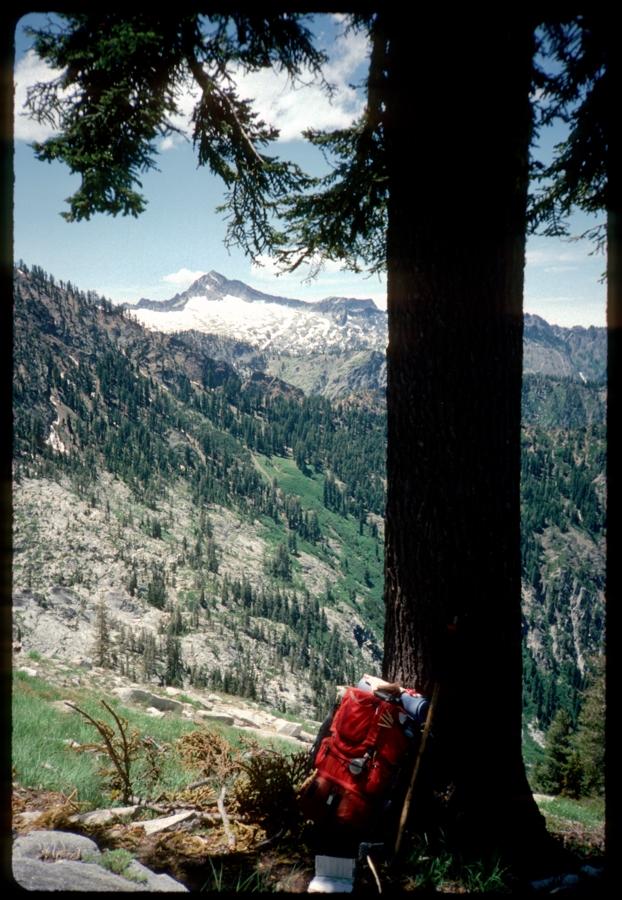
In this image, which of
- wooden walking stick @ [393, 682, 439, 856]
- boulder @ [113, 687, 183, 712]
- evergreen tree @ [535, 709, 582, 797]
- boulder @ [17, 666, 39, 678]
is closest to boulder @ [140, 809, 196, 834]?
wooden walking stick @ [393, 682, 439, 856]

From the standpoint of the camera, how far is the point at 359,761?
8.96 feet

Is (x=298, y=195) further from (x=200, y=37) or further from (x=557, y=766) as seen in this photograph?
(x=557, y=766)

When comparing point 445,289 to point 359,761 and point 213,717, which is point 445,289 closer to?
point 359,761

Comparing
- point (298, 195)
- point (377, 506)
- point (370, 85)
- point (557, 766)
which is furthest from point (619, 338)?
point (377, 506)

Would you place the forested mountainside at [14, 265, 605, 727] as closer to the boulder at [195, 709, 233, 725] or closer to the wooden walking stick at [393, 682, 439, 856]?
the boulder at [195, 709, 233, 725]

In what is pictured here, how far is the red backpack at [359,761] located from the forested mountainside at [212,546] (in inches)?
2828

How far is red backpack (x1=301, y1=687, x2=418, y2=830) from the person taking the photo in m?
2.67

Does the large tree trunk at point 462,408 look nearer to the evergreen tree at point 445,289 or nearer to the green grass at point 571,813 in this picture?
the evergreen tree at point 445,289

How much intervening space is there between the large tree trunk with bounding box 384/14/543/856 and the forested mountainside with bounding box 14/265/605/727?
7199cm

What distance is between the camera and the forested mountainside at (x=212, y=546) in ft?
338

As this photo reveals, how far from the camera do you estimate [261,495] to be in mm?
173000

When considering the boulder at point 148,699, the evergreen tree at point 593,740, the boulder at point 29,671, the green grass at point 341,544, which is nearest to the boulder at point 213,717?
the boulder at point 148,699

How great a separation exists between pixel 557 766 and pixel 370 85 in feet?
82.6

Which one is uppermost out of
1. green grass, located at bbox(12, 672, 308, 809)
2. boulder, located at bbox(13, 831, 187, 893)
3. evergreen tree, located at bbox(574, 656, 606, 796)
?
boulder, located at bbox(13, 831, 187, 893)
